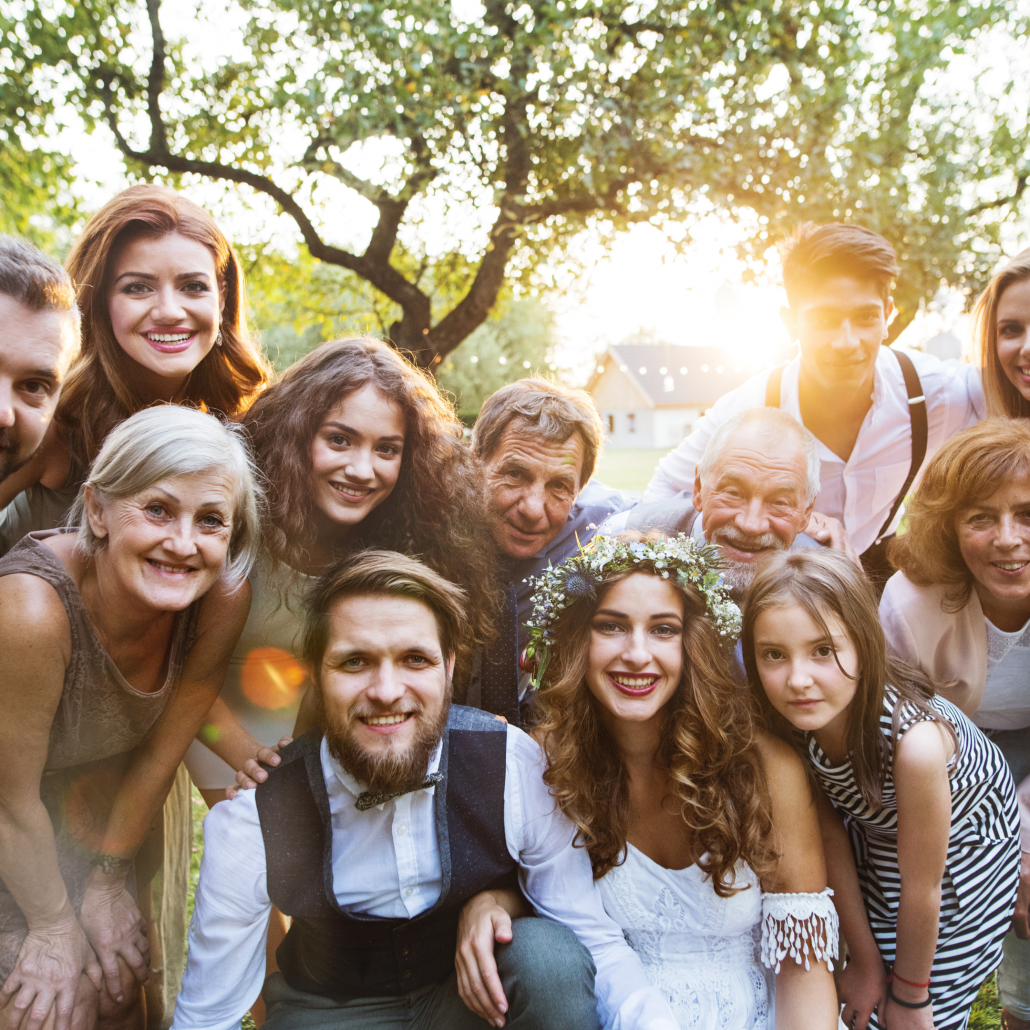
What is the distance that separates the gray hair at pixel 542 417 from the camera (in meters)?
3.69

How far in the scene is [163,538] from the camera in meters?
2.53

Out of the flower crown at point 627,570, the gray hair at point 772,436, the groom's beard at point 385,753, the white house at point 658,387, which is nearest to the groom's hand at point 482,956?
the groom's beard at point 385,753

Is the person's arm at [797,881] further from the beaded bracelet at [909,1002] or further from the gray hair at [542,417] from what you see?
the gray hair at [542,417]

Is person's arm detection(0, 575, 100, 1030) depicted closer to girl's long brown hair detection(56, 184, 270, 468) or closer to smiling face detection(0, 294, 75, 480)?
smiling face detection(0, 294, 75, 480)

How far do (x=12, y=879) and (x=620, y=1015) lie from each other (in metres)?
2.04

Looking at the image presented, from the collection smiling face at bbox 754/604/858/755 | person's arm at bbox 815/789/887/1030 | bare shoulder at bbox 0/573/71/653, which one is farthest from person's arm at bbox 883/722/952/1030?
bare shoulder at bbox 0/573/71/653

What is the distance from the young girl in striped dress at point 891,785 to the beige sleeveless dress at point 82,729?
7.08 ft

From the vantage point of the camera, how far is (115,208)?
3.16 m

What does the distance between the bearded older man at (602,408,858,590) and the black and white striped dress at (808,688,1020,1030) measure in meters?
0.81

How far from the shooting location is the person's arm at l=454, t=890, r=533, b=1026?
251 centimetres

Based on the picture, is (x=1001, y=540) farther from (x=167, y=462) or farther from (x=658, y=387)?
(x=658, y=387)

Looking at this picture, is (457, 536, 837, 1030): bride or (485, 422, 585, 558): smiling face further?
(485, 422, 585, 558): smiling face

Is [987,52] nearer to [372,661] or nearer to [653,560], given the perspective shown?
[653,560]

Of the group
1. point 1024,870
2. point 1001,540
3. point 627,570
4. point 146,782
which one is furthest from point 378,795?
point 1024,870
